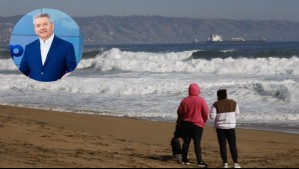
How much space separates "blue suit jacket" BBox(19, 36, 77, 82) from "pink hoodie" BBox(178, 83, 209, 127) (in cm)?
360

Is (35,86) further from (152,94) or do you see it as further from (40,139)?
(40,139)

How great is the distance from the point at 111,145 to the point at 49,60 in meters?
5.72

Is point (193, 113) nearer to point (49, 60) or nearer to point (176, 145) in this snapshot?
point (176, 145)

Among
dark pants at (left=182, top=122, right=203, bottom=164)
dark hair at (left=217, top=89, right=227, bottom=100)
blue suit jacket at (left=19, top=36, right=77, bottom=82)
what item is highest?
blue suit jacket at (left=19, top=36, right=77, bottom=82)

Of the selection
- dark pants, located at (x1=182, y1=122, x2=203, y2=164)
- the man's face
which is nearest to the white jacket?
dark pants, located at (x1=182, y1=122, x2=203, y2=164)

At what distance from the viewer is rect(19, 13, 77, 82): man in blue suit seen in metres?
4.87

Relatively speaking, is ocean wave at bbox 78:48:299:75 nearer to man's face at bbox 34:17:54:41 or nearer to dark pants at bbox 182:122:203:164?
dark pants at bbox 182:122:203:164

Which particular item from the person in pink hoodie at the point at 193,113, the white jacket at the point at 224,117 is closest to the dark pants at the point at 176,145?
the person in pink hoodie at the point at 193,113

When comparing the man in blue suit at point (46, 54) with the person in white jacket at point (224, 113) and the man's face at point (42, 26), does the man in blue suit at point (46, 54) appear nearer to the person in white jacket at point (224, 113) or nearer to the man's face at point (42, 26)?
the man's face at point (42, 26)

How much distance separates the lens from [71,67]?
5023 millimetres

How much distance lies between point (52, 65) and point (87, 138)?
6.38 meters

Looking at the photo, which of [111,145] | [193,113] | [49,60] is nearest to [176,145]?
[193,113]

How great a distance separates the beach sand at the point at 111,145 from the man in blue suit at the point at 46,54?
99.9 inches

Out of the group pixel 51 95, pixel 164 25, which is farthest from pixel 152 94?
pixel 164 25
